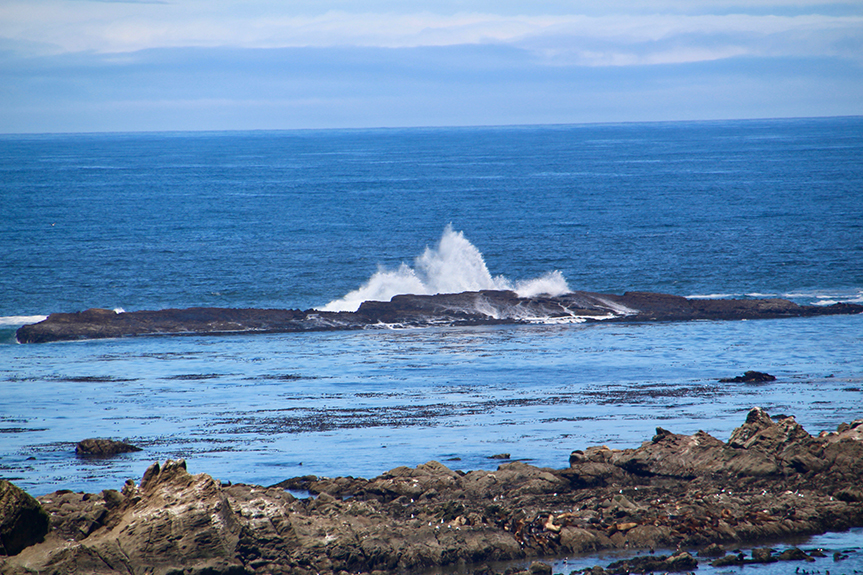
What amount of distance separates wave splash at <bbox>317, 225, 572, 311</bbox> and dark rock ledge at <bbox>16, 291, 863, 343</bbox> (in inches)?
191

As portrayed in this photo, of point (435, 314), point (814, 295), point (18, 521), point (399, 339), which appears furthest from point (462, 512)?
point (814, 295)

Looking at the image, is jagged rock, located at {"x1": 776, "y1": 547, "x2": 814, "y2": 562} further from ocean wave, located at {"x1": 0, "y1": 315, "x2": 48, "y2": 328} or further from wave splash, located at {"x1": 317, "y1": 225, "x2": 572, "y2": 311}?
ocean wave, located at {"x1": 0, "y1": 315, "x2": 48, "y2": 328}

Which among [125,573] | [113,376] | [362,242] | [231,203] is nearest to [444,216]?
[362,242]

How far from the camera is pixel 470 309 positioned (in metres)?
41.2

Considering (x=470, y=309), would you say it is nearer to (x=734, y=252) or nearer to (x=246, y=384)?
(x=246, y=384)

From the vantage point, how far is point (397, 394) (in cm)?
2733

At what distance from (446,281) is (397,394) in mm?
23904

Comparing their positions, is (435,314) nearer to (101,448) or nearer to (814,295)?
(814,295)

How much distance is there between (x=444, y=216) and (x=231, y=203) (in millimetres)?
30758

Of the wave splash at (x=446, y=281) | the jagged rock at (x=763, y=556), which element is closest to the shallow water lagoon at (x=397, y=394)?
the jagged rock at (x=763, y=556)

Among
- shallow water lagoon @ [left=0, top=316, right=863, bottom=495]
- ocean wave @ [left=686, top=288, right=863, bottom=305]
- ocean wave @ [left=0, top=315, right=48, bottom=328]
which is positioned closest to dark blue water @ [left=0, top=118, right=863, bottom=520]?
shallow water lagoon @ [left=0, top=316, right=863, bottom=495]

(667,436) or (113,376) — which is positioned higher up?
(667,436)

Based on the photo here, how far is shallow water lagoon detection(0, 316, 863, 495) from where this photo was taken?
20.2m

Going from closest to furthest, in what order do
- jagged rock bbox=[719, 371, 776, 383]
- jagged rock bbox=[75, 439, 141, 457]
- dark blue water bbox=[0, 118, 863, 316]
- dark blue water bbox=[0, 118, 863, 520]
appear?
jagged rock bbox=[75, 439, 141, 457] < dark blue water bbox=[0, 118, 863, 520] < jagged rock bbox=[719, 371, 776, 383] < dark blue water bbox=[0, 118, 863, 316]
